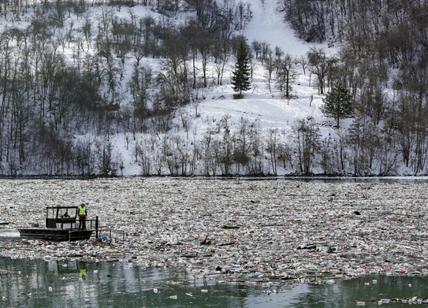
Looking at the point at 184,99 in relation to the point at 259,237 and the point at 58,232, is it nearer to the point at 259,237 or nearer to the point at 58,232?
the point at 58,232

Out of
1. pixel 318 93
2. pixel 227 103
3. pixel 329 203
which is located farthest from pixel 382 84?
pixel 329 203

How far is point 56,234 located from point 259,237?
→ 34.2ft

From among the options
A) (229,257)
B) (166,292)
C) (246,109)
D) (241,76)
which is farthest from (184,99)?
(166,292)

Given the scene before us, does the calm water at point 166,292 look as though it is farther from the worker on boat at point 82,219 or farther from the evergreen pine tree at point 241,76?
the evergreen pine tree at point 241,76

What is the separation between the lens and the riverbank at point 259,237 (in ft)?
69.1

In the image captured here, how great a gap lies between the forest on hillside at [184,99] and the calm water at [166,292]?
8366cm

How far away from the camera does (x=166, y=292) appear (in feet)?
59.5

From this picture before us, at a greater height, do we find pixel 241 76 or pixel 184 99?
pixel 241 76

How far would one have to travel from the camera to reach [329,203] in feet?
143

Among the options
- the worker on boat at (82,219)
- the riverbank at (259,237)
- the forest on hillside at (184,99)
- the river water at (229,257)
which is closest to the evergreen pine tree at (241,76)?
the forest on hillside at (184,99)

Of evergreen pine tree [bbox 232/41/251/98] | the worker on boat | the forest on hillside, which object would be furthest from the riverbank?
evergreen pine tree [bbox 232/41/251/98]

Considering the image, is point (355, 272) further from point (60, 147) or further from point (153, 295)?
point (60, 147)

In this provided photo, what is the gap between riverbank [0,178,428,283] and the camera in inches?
829

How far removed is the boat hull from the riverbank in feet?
2.58
